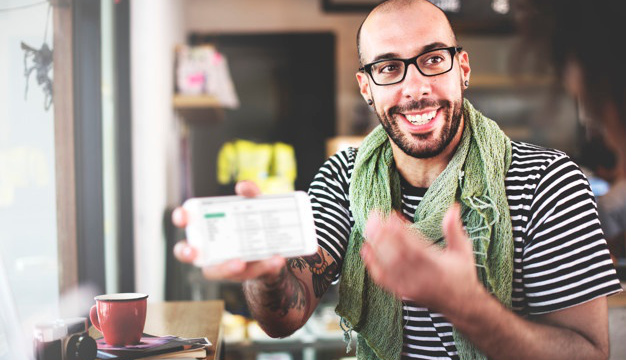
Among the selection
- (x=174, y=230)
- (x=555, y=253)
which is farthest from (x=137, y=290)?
(x=555, y=253)

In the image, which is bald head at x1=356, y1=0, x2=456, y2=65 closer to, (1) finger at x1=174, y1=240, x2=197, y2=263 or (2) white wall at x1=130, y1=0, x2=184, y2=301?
(1) finger at x1=174, y1=240, x2=197, y2=263

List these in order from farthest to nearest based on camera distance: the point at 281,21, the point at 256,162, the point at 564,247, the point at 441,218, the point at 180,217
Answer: the point at 281,21
the point at 256,162
the point at 441,218
the point at 564,247
the point at 180,217

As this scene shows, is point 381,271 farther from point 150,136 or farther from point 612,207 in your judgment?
point 150,136

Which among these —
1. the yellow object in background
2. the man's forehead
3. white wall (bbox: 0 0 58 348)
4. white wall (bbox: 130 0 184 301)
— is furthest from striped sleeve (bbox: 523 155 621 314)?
the yellow object in background

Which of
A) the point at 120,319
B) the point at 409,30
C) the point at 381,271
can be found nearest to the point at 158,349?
the point at 120,319

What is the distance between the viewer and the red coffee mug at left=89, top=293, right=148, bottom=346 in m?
1.08

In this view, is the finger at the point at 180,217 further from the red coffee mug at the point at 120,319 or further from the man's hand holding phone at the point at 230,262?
the red coffee mug at the point at 120,319

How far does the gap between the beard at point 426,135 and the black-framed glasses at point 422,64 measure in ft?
0.22

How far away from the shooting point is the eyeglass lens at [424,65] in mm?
1291

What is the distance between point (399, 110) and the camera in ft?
Answer: 4.27

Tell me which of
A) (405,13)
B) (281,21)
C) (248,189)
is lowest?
(248,189)

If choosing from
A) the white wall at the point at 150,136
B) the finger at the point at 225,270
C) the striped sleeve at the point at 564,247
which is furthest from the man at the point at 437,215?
the white wall at the point at 150,136

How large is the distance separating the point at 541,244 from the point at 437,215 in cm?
21

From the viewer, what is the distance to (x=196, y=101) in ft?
9.55
